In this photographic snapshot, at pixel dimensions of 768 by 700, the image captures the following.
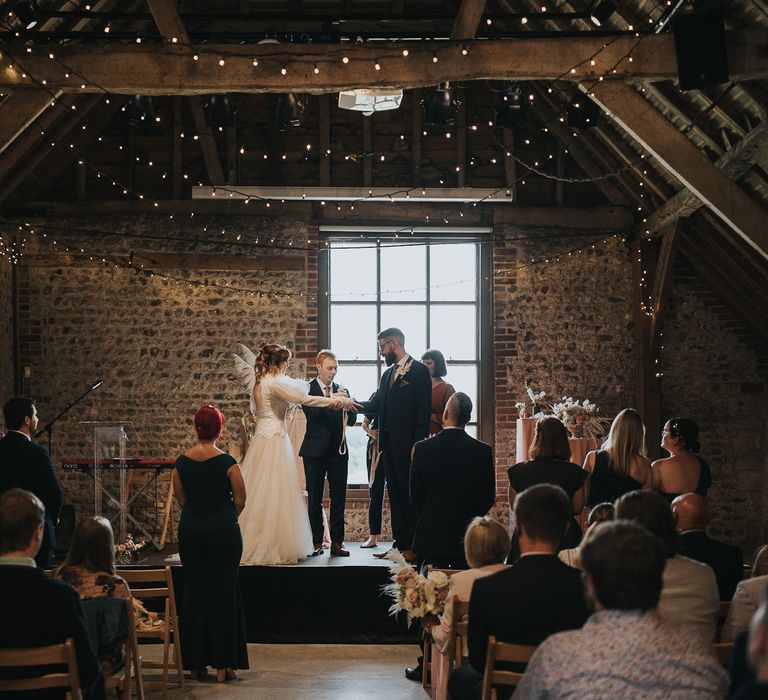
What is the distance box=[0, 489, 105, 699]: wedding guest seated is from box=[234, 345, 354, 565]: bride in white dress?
13.5ft

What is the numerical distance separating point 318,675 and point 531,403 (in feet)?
16.0

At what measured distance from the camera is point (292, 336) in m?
10.8

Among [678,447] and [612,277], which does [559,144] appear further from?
[678,447]

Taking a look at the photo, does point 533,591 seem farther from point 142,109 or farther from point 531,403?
point 531,403

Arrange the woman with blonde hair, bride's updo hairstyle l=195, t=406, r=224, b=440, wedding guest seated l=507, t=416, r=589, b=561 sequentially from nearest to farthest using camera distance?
wedding guest seated l=507, t=416, r=589, b=561
the woman with blonde hair
bride's updo hairstyle l=195, t=406, r=224, b=440

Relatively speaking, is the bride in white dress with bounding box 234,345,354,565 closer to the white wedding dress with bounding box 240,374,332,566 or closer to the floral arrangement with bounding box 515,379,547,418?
the white wedding dress with bounding box 240,374,332,566

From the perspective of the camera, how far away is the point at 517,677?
337 centimetres

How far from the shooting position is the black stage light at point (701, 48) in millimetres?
6422

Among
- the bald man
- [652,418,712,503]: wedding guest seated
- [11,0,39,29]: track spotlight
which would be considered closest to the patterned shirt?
the bald man

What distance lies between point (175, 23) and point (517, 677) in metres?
5.29

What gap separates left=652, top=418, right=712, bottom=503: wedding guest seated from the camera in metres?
5.63

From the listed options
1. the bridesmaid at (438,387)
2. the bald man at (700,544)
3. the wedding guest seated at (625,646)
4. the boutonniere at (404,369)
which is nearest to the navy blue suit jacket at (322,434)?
the boutonniere at (404,369)

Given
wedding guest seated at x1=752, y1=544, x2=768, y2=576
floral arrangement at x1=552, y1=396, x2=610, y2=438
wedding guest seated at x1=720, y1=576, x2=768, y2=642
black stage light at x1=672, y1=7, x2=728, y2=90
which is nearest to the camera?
wedding guest seated at x1=720, y1=576, x2=768, y2=642

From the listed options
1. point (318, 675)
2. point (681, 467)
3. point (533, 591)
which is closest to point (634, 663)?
point (533, 591)
